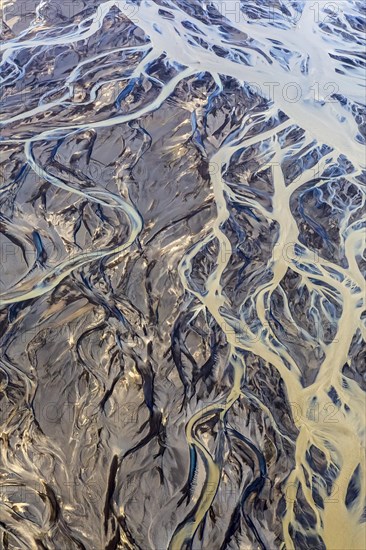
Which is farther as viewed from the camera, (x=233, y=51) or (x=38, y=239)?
(x=233, y=51)

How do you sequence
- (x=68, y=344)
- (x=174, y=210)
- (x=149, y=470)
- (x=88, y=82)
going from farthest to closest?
(x=88, y=82) → (x=174, y=210) → (x=68, y=344) → (x=149, y=470)

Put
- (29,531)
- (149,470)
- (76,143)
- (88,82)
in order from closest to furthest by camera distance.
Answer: (29,531) < (149,470) < (76,143) < (88,82)

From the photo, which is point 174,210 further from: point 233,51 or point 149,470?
point 233,51

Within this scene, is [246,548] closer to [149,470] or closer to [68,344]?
[149,470]

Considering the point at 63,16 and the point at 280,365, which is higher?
the point at 63,16

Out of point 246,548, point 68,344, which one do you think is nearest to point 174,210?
point 68,344

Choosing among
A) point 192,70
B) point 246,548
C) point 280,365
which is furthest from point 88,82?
point 246,548

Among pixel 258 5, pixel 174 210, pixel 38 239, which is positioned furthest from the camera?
pixel 258 5

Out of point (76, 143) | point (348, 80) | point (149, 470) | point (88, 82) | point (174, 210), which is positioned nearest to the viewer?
point (149, 470)

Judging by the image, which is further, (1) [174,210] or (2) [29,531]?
(1) [174,210]
